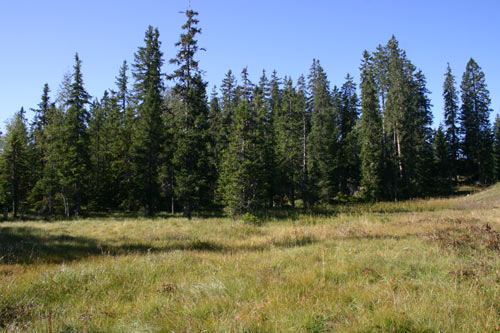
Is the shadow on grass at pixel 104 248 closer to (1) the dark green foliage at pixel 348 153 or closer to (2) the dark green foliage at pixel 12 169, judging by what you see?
(2) the dark green foliage at pixel 12 169

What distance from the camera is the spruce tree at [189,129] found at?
2214 cm

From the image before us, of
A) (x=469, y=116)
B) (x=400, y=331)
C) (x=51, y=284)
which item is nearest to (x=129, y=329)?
(x=51, y=284)

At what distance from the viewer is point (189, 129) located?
22.6 meters

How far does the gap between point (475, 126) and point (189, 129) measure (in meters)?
53.0

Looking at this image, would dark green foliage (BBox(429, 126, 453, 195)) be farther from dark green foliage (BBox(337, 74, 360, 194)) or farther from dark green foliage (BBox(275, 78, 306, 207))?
dark green foliage (BBox(275, 78, 306, 207))

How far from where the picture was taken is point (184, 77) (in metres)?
23.7

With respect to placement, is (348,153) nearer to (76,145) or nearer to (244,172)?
(244,172)

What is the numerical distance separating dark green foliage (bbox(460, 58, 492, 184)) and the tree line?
0.62 ft

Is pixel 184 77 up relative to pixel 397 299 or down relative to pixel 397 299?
up

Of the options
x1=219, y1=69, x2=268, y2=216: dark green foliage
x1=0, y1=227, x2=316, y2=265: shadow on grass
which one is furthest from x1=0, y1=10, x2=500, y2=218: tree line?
x1=0, y1=227, x2=316, y2=265: shadow on grass

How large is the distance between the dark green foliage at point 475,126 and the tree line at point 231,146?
190mm

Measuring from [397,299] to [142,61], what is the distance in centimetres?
3803

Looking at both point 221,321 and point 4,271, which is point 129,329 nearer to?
point 221,321

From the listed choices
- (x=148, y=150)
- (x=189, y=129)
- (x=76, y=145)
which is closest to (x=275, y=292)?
(x=189, y=129)
